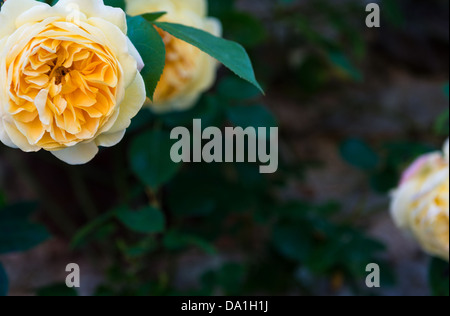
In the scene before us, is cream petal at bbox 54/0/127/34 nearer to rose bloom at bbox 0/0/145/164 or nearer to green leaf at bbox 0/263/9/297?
rose bloom at bbox 0/0/145/164

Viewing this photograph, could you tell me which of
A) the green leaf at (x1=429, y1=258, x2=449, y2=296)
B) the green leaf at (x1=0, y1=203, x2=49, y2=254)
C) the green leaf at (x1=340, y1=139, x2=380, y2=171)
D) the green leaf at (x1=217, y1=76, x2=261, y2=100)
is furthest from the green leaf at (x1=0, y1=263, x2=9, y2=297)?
the green leaf at (x1=340, y1=139, x2=380, y2=171)

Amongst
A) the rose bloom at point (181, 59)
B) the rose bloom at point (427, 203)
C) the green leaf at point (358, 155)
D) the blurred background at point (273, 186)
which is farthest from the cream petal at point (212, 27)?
the green leaf at point (358, 155)

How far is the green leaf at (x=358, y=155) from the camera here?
1221 mm

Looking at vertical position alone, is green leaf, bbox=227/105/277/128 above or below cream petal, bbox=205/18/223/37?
below

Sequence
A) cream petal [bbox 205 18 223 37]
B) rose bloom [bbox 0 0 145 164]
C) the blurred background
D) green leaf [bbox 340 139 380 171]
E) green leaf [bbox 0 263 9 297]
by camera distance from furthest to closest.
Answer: green leaf [bbox 340 139 380 171], the blurred background, cream petal [bbox 205 18 223 37], green leaf [bbox 0 263 9 297], rose bloom [bbox 0 0 145 164]

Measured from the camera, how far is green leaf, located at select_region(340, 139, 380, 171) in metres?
1.22

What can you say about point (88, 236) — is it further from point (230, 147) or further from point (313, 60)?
point (313, 60)

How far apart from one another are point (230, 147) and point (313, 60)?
0.57 meters

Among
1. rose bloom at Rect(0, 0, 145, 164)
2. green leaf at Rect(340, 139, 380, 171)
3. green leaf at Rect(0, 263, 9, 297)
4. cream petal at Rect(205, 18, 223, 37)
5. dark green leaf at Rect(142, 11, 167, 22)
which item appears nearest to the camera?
rose bloom at Rect(0, 0, 145, 164)

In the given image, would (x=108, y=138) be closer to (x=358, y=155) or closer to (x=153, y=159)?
(x=153, y=159)

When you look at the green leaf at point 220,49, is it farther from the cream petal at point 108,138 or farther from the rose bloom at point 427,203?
the rose bloom at point 427,203

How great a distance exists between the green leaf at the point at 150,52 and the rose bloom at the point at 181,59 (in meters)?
0.20

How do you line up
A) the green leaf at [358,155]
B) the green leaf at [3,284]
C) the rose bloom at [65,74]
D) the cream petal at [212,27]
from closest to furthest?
1. the rose bloom at [65,74]
2. the green leaf at [3,284]
3. the cream petal at [212,27]
4. the green leaf at [358,155]

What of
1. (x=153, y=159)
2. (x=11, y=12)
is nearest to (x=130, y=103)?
(x=11, y=12)
